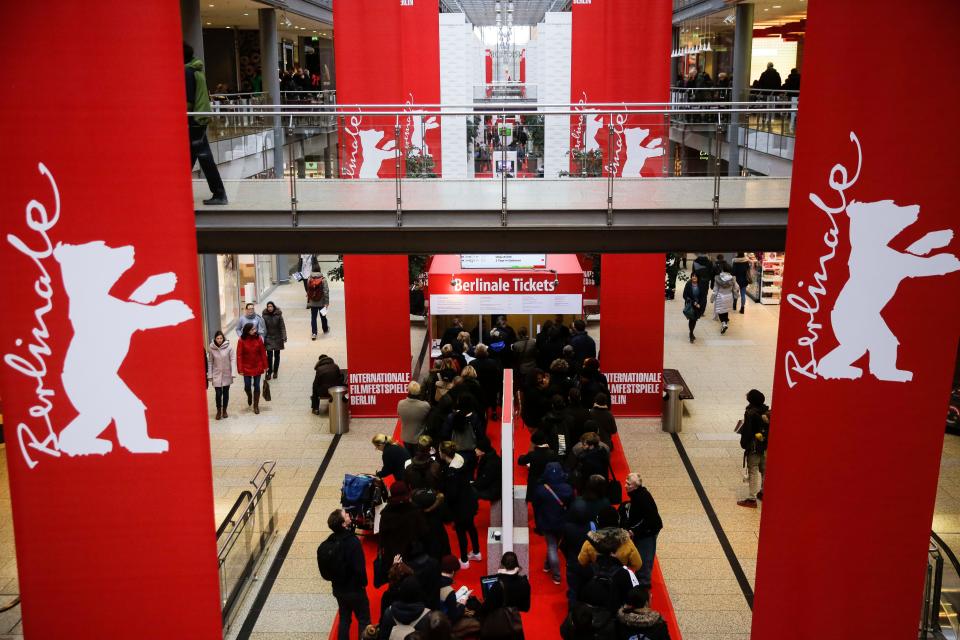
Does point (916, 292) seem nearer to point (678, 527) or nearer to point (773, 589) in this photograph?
point (773, 589)

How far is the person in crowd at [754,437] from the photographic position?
997cm

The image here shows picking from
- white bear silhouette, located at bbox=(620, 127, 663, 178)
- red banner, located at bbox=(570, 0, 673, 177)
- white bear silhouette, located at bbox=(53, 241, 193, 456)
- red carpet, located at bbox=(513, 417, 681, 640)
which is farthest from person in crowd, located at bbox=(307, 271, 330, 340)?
white bear silhouette, located at bbox=(53, 241, 193, 456)

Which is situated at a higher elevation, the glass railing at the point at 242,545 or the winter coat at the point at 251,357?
the winter coat at the point at 251,357

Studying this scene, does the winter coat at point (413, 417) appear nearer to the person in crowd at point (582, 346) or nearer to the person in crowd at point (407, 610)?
the person in crowd at point (582, 346)

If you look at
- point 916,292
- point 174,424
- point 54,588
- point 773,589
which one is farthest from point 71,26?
point 773,589

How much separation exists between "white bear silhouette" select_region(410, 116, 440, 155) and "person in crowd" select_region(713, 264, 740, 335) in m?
8.98

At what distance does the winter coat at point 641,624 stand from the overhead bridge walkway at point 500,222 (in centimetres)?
439

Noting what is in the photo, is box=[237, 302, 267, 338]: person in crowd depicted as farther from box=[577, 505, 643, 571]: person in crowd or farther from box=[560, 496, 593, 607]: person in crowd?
box=[577, 505, 643, 571]: person in crowd

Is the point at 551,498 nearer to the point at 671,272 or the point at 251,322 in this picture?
the point at 251,322

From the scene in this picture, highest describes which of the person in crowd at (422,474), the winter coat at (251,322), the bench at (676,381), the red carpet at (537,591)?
the winter coat at (251,322)

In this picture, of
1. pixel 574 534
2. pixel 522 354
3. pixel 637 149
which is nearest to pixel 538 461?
pixel 574 534

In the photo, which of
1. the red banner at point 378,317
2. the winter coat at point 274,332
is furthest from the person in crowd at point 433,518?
the winter coat at point 274,332

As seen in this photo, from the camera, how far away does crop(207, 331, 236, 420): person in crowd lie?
12.7m

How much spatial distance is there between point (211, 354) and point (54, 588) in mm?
8622
